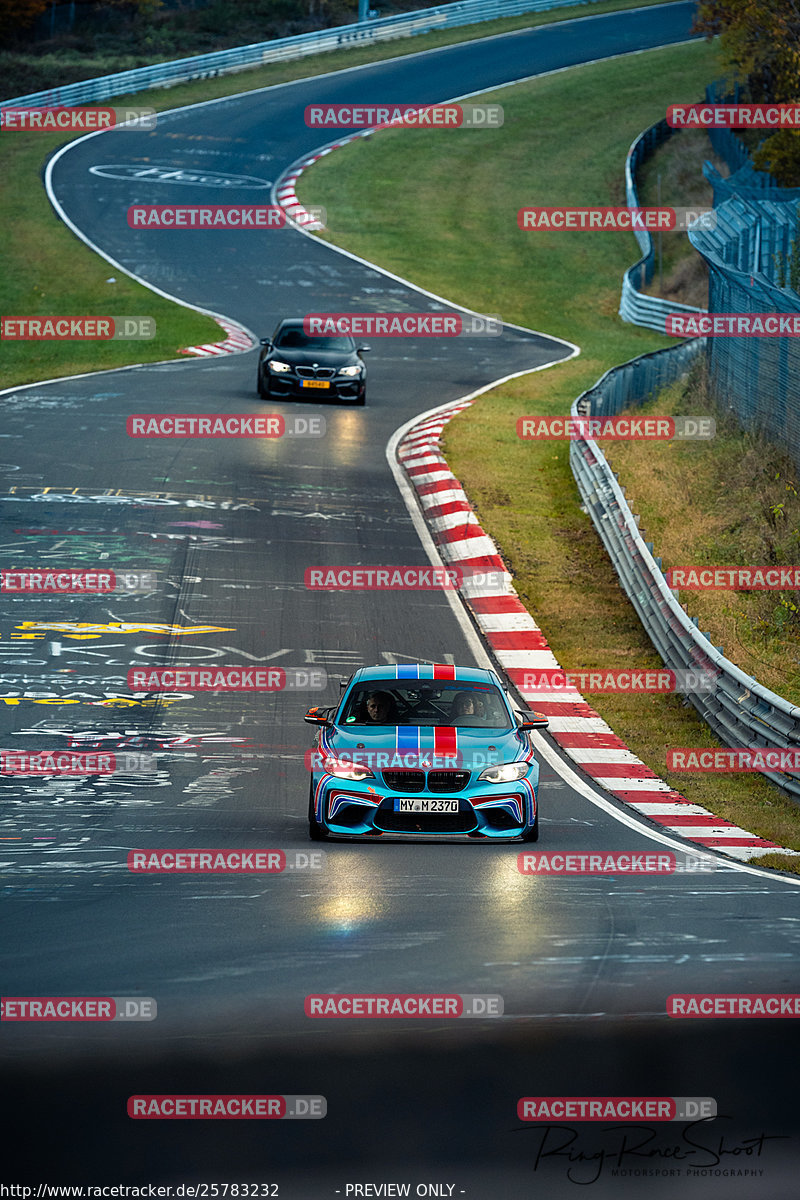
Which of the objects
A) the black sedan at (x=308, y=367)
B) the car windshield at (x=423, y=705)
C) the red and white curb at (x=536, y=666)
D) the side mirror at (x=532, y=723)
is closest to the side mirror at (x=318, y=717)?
the car windshield at (x=423, y=705)

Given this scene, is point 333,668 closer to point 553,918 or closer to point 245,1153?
point 553,918

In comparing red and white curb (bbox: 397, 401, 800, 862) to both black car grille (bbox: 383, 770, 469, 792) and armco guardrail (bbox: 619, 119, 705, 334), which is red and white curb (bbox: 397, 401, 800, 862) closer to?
black car grille (bbox: 383, 770, 469, 792)

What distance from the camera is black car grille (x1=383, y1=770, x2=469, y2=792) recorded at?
1109 centimetres

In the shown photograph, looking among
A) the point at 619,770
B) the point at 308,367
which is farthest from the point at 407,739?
the point at 308,367

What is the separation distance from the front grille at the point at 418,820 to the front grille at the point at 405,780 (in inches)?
6.6

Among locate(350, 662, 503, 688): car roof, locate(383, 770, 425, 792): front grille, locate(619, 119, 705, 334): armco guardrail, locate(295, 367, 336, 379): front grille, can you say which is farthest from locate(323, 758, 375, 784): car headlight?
locate(619, 119, 705, 334): armco guardrail

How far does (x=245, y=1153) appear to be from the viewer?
5996 mm

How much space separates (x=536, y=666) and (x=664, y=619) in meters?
1.52

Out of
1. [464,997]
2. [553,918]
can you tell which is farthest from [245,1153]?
[553,918]

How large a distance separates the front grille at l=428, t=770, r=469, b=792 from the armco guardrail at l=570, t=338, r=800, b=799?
3.42 meters

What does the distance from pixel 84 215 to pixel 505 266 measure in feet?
43.4

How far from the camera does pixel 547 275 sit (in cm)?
4947

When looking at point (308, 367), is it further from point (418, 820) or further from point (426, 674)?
point (418, 820)

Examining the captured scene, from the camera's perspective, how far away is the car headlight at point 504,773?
1114 cm
